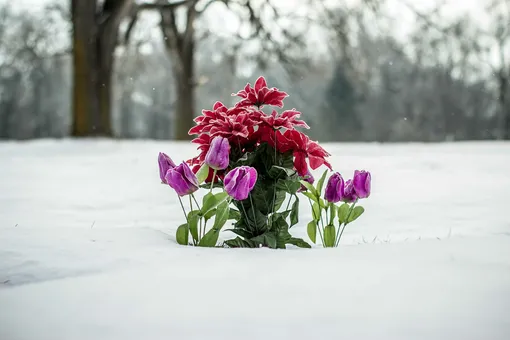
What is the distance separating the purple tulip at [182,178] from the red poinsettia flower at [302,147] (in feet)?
1.32

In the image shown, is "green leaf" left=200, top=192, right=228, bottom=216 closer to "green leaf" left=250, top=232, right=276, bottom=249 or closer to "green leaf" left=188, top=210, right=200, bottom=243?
"green leaf" left=188, top=210, right=200, bottom=243

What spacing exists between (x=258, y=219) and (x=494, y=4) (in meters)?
13.4

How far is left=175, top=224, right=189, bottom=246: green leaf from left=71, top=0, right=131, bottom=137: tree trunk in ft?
25.8

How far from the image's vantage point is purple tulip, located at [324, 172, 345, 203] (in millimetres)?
2014

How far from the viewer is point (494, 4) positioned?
13.5 metres

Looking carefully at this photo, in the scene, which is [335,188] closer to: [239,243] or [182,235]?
[239,243]

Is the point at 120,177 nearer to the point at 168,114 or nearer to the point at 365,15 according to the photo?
the point at 365,15

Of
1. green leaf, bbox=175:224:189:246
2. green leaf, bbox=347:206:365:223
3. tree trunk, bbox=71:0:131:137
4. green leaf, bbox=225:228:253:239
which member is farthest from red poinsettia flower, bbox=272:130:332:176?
tree trunk, bbox=71:0:131:137

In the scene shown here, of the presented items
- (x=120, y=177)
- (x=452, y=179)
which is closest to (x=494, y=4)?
(x=452, y=179)

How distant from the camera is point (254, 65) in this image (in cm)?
1438

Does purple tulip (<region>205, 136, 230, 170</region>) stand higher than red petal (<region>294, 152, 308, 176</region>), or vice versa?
purple tulip (<region>205, 136, 230, 170</region>)

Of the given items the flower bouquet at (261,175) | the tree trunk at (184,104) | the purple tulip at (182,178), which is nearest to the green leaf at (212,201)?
the flower bouquet at (261,175)

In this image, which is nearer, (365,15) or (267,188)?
(267,188)

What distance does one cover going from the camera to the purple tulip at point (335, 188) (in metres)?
2.01
